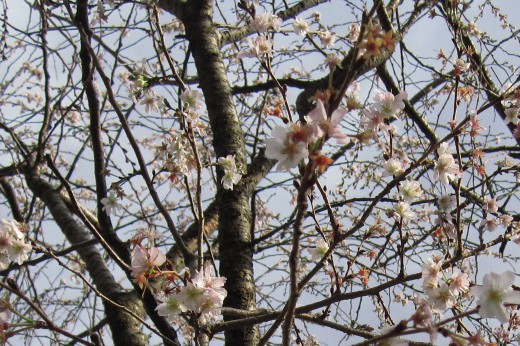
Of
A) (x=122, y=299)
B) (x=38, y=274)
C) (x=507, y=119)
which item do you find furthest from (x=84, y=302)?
(x=507, y=119)

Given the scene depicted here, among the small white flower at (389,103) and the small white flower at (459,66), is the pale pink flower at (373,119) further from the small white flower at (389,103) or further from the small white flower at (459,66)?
the small white flower at (459,66)

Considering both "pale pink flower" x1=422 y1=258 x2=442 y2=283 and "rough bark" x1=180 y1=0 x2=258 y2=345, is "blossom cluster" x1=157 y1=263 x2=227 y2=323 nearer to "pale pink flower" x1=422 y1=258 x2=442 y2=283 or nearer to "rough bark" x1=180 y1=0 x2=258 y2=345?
"rough bark" x1=180 y1=0 x2=258 y2=345

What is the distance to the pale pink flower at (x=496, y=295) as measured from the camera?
110 centimetres

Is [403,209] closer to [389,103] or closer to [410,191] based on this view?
[410,191]

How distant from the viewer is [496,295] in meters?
1.15

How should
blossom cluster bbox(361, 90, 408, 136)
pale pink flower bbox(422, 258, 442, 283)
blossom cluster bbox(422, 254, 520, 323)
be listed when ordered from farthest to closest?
pale pink flower bbox(422, 258, 442, 283) < blossom cluster bbox(361, 90, 408, 136) < blossom cluster bbox(422, 254, 520, 323)

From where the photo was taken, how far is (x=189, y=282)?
4.71 feet

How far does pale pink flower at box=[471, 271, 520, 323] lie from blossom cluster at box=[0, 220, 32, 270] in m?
1.36

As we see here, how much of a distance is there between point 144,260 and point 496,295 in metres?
0.87

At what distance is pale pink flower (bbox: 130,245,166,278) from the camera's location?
4.71 feet

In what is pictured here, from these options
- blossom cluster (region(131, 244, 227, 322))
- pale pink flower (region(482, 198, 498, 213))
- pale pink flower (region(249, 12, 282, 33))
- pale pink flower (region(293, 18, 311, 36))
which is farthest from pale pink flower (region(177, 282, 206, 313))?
pale pink flower (region(293, 18, 311, 36))

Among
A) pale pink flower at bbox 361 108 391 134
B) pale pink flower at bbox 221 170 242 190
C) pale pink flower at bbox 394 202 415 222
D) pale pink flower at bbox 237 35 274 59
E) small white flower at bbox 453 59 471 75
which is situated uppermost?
pale pink flower at bbox 237 35 274 59

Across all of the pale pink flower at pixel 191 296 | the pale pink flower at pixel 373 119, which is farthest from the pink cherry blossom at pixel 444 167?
the pale pink flower at pixel 191 296

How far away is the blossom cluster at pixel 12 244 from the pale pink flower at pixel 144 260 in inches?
19.8
